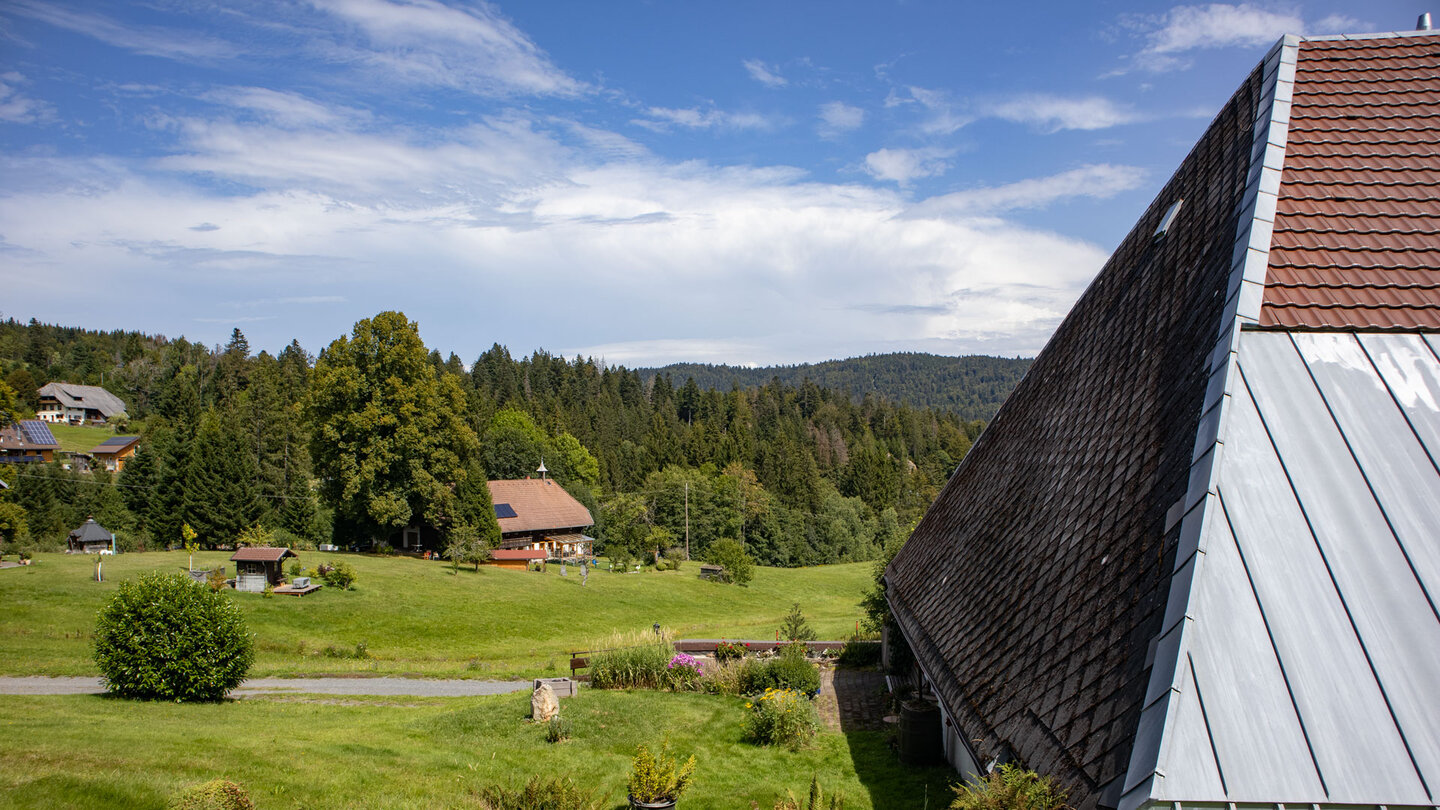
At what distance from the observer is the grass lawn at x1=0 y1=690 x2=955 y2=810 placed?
32.2ft

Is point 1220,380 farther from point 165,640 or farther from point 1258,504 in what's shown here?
point 165,640

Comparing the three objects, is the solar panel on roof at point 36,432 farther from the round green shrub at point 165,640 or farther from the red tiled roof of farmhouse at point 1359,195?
the red tiled roof of farmhouse at point 1359,195

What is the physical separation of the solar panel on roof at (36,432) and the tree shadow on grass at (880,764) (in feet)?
279

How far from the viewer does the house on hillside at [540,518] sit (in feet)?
186

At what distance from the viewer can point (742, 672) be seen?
19.0 metres

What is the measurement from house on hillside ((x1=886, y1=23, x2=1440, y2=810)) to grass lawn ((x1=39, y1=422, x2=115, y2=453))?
99.0 metres

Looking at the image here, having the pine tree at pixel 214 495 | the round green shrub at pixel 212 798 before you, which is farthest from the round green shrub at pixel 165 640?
the pine tree at pixel 214 495

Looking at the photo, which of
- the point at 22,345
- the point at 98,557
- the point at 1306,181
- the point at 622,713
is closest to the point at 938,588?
the point at 1306,181

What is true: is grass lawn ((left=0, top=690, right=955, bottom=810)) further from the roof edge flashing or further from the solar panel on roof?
the solar panel on roof

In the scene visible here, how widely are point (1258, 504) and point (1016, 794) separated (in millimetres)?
A: 2337

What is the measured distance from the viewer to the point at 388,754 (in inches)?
504

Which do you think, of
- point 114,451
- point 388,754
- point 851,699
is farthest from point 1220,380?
point 114,451

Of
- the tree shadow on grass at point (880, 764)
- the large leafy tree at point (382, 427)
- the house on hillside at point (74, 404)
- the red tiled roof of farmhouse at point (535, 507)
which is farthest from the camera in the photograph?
the house on hillside at point (74, 404)

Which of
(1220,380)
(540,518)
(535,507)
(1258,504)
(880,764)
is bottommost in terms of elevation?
(880,764)
